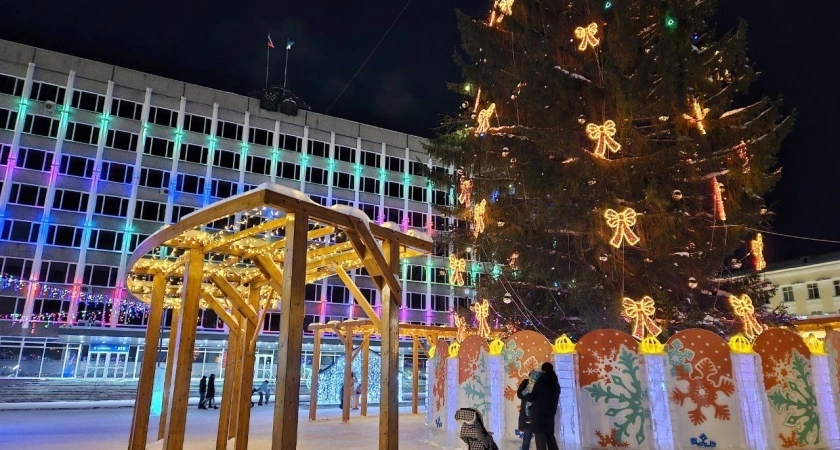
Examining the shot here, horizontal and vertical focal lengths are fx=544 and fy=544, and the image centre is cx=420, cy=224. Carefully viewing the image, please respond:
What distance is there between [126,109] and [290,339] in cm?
3549

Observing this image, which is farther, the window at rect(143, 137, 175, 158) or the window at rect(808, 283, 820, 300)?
the window at rect(808, 283, 820, 300)

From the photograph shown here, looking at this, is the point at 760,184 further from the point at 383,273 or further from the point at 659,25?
the point at 383,273

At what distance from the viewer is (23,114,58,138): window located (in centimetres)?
3278

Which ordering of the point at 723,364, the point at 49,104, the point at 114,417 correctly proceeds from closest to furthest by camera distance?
the point at 723,364 → the point at 114,417 → the point at 49,104

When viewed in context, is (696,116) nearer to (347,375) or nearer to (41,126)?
(347,375)

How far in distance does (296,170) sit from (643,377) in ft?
114

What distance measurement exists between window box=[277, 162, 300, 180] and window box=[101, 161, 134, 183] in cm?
952

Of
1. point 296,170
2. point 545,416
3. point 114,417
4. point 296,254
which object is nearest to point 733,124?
point 545,416

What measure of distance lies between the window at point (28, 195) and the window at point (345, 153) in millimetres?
19049

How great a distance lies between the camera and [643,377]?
8516mm

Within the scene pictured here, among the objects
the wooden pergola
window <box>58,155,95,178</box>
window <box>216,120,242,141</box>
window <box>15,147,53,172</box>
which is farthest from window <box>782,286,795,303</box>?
window <box>15,147,53,172</box>

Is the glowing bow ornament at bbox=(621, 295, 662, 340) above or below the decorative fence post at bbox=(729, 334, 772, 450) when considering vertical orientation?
above

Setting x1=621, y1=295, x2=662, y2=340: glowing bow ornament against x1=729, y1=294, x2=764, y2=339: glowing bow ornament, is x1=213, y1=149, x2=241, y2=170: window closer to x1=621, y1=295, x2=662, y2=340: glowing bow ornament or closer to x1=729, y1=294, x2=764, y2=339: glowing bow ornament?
x1=621, y1=295, x2=662, y2=340: glowing bow ornament

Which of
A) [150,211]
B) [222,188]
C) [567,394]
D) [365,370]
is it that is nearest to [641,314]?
[567,394]
